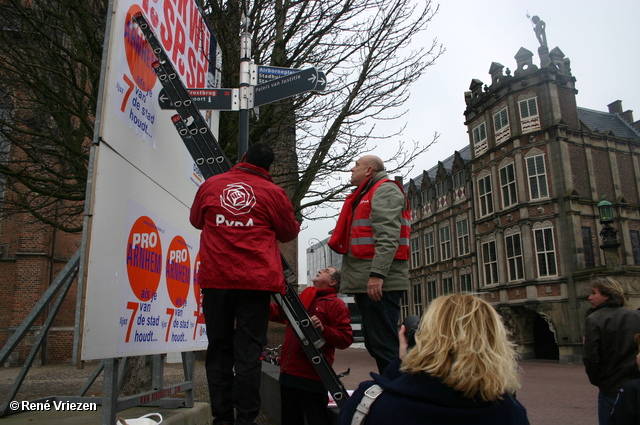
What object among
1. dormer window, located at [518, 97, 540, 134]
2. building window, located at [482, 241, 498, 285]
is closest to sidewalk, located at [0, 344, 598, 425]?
building window, located at [482, 241, 498, 285]

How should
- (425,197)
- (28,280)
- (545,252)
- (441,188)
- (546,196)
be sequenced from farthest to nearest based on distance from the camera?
(425,197) < (441,188) < (546,196) < (545,252) < (28,280)

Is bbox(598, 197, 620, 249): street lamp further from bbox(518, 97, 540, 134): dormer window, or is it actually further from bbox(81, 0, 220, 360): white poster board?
bbox(81, 0, 220, 360): white poster board

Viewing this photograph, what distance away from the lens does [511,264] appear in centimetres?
2962

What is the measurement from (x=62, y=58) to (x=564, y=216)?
26.6m

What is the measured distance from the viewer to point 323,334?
3930 mm

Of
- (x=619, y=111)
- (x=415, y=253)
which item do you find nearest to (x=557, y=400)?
(x=619, y=111)

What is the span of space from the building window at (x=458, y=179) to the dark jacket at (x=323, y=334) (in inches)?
1418

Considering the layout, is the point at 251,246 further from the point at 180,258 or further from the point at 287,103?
the point at 287,103

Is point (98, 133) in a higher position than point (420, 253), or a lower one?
lower

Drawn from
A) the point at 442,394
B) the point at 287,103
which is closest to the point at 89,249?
the point at 442,394

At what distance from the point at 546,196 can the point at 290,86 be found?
1086 inches

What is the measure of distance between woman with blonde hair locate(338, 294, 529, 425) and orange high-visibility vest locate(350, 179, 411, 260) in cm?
174

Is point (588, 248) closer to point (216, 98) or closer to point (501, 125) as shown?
point (501, 125)

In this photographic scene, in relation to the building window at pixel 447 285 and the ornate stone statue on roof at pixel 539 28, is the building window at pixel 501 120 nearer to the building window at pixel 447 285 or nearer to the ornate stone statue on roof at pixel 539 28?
the ornate stone statue on roof at pixel 539 28
